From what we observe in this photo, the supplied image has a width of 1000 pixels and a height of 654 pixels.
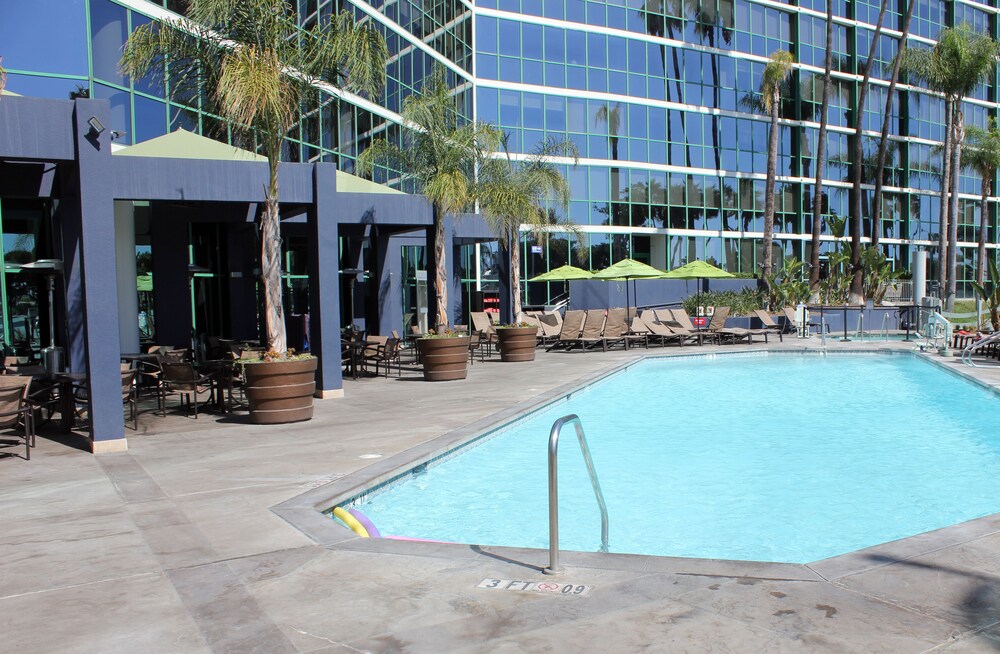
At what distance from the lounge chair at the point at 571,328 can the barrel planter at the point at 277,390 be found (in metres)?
12.7

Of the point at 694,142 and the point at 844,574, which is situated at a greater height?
the point at 694,142

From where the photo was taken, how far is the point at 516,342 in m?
18.4

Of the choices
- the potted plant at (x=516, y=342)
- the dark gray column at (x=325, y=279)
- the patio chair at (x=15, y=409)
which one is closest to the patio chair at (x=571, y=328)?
the potted plant at (x=516, y=342)

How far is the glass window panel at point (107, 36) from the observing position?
14328 mm

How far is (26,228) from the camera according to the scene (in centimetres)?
1484

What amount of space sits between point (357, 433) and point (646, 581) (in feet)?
17.9

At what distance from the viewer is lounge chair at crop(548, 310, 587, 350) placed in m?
21.9

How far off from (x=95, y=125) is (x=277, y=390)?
371cm

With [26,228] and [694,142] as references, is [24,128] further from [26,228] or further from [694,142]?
[694,142]

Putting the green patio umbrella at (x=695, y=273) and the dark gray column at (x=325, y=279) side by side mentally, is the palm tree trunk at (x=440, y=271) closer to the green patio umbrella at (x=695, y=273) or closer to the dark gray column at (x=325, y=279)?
the dark gray column at (x=325, y=279)

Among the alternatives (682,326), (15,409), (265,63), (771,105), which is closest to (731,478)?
(15,409)

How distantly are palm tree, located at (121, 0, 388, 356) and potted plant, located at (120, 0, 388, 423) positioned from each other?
0.04 ft

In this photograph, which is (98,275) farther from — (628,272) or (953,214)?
(953,214)

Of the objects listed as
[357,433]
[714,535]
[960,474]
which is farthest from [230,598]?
[960,474]
